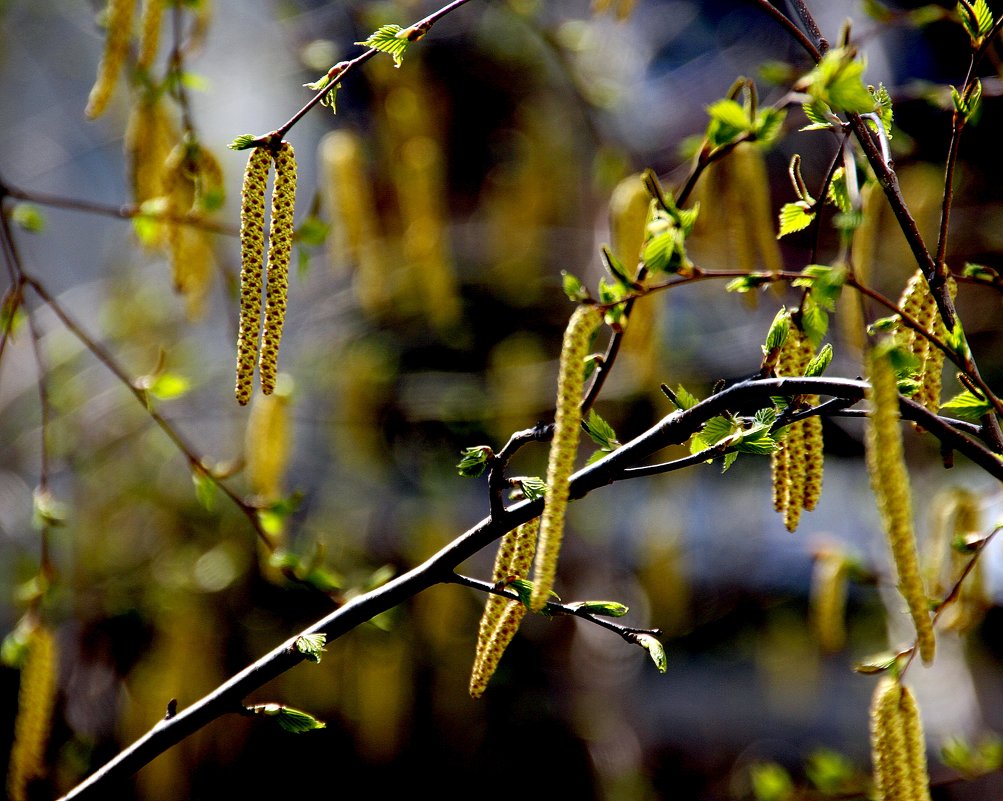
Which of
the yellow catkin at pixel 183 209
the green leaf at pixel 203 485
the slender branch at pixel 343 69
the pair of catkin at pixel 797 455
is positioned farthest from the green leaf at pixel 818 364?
the yellow catkin at pixel 183 209

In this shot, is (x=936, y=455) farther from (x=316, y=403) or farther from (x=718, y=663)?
(x=316, y=403)

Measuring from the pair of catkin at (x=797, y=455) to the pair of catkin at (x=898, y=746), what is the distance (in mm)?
158

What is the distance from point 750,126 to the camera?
0.61 meters

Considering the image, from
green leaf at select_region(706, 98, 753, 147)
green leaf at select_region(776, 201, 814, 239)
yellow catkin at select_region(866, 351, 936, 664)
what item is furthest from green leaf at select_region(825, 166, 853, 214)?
yellow catkin at select_region(866, 351, 936, 664)

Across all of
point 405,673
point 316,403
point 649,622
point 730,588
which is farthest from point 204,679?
point 730,588

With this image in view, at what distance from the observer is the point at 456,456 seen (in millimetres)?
3047

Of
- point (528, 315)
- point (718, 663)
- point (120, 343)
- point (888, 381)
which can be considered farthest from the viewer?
point (718, 663)

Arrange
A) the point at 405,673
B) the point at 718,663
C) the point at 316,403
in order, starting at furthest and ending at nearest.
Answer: the point at 718,663, the point at 316,403, the point at 405,673

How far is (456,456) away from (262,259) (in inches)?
93.0

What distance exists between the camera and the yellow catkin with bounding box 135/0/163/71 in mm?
1146

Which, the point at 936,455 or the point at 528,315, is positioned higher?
the point at 528,315

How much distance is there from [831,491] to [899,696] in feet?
9.28

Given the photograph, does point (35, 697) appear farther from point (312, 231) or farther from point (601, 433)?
point (601, 433)

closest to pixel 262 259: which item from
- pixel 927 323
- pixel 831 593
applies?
pixel 927 323
